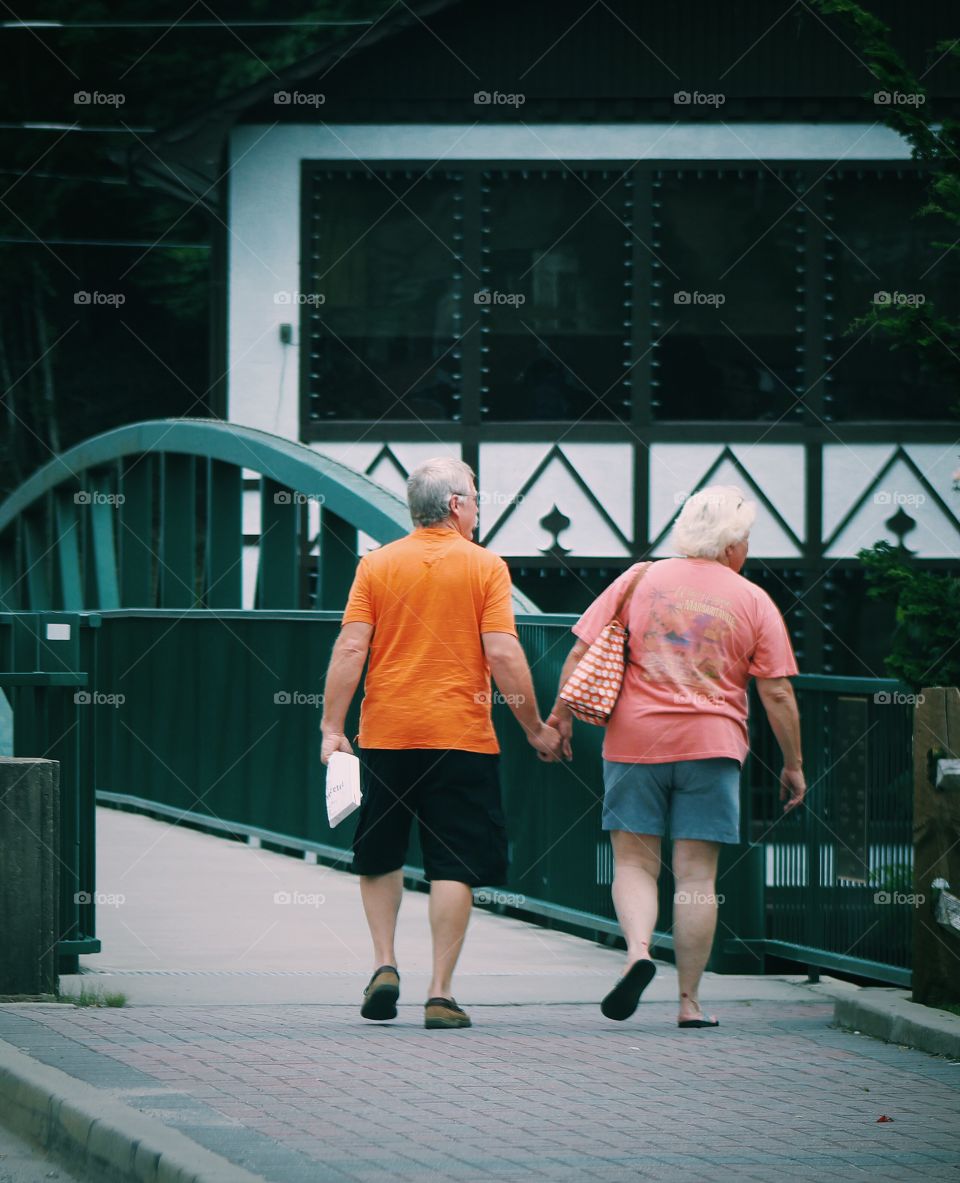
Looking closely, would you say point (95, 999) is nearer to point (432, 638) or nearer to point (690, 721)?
point (432, 638)

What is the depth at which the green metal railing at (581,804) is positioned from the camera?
7168 millimetres

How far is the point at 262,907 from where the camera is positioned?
927cm

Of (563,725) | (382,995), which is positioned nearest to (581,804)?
(563,725)

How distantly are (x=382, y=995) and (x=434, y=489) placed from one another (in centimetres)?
151

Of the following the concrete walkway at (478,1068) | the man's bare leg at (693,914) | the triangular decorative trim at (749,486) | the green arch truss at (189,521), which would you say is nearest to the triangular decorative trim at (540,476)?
the triangular decorative trim at (749,486)

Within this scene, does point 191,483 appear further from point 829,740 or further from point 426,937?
point 829,740

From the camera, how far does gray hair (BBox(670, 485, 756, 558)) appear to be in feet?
21.9

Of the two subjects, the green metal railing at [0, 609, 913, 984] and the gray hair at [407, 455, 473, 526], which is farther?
the green metal railing at [0, 609, 913, 984]

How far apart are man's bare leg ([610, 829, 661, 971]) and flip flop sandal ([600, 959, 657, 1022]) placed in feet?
0.46

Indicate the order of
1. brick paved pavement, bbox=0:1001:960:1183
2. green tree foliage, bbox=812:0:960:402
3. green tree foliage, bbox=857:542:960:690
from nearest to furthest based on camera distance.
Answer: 1. brick paved pavement, bbox=0:1001:960:1183
2. green tree foliage, bbox=812:0:960:402
3. green tree foliage, bbox=857:542:960:690

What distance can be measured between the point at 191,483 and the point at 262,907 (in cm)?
510

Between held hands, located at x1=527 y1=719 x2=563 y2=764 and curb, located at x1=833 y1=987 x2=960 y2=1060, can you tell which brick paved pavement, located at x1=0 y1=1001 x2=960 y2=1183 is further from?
held hands, located at x1=527 y1=719 x2=563 y2=764

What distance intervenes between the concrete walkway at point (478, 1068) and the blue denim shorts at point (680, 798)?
60cm

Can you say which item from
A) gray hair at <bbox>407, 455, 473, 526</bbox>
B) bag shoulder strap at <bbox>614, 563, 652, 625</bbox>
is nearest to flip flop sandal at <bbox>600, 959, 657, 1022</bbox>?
bag shoulder strap at <bbox>614, 563, 652, 625</bbox>
